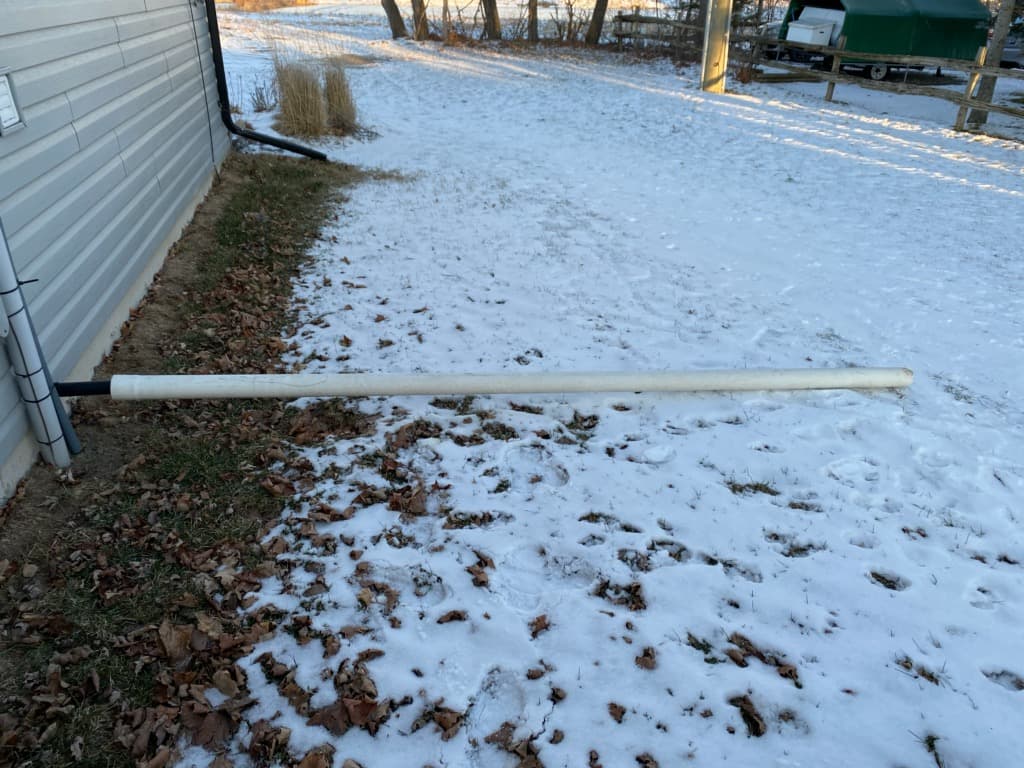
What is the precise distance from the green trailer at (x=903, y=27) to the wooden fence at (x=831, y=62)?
1.25 feet

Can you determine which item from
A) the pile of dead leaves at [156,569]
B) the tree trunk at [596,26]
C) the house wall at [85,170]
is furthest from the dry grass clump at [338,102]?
the tree trunk at [596,26]

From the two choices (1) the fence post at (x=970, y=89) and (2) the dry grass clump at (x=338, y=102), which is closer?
(2) the dry grass clump at (x=338, y=102)

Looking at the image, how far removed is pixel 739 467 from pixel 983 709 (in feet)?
4.68

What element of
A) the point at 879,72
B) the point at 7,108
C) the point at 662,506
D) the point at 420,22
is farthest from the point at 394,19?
the point at 662,506

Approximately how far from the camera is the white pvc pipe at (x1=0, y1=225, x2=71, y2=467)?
9.48 feet

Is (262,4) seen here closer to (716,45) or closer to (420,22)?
(420,22)

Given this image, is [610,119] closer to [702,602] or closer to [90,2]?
[90,2]

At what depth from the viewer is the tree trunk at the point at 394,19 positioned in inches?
752

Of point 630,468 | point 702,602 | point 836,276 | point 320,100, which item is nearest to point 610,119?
point 320,100

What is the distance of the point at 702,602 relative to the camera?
272cm

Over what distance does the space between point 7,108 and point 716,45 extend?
517 inches

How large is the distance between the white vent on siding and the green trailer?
17.8 m

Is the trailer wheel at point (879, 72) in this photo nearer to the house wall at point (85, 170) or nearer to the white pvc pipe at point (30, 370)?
the house wall at point (85, 170)

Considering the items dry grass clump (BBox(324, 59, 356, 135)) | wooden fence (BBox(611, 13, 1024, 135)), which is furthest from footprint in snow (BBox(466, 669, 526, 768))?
wooden fence (BBox(611, 13, 1024, 135))
